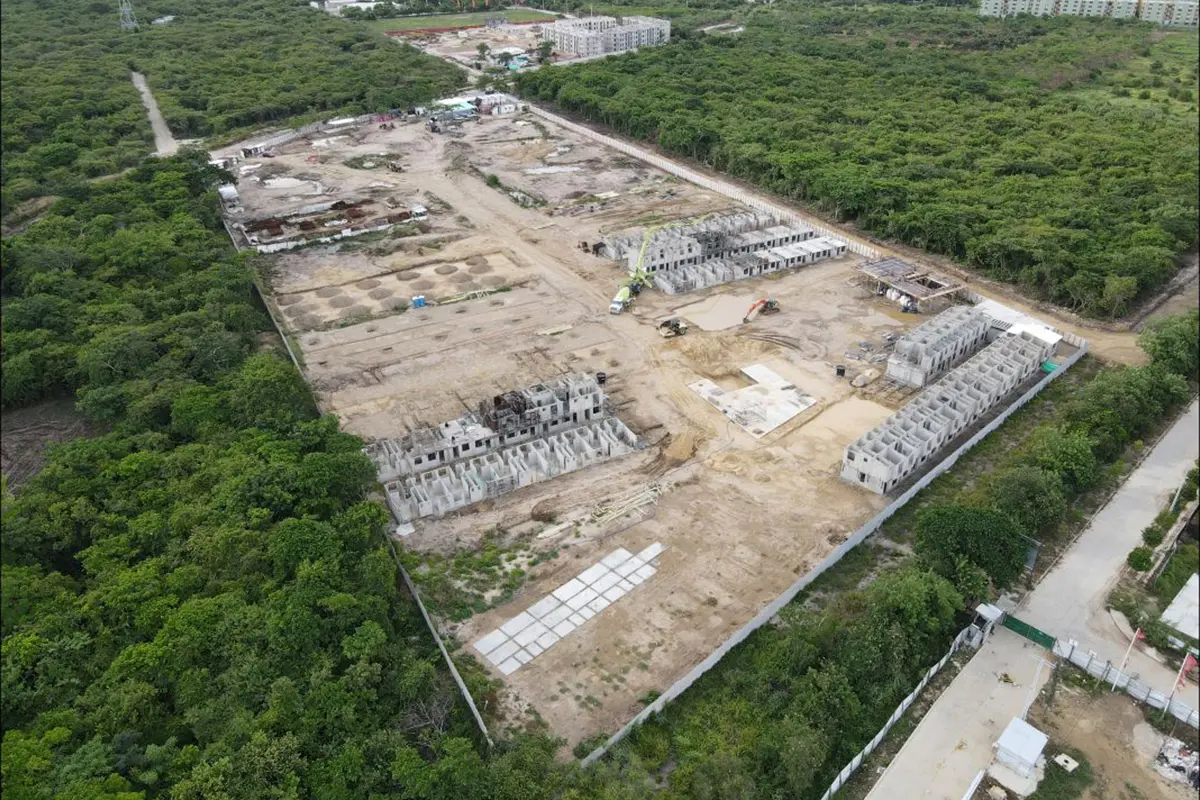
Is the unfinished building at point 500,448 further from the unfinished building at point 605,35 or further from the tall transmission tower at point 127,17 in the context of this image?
the tall transmission tower at point 127,17

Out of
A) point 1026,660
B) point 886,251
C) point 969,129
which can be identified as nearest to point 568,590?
point 1026,660

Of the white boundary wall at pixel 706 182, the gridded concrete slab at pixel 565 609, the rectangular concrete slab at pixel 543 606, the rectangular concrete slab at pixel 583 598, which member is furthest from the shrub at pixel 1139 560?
the white boundary wall at pixel 706 182

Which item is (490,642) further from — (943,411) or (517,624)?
(943,411)

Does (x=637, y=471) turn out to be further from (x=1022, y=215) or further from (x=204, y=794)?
(x=1022, y=215)

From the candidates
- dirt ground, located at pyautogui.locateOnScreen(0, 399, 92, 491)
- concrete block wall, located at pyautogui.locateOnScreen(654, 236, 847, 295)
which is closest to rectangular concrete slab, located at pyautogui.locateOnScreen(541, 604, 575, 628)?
dirt ground, located at pyautogui.locateOnScreen(0, 399, 92, 491)

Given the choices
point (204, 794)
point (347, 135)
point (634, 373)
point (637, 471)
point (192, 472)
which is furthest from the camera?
point (347, 135)

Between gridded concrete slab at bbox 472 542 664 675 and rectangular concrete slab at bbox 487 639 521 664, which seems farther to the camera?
gridded concrete slab at bbox 472 542 664 675

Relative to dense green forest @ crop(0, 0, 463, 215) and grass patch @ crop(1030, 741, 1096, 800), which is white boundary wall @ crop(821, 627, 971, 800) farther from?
dense green forest @ crop(0, 0, 463, 215)

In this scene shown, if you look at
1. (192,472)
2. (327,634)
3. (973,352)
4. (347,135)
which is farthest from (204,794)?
(347,135)
